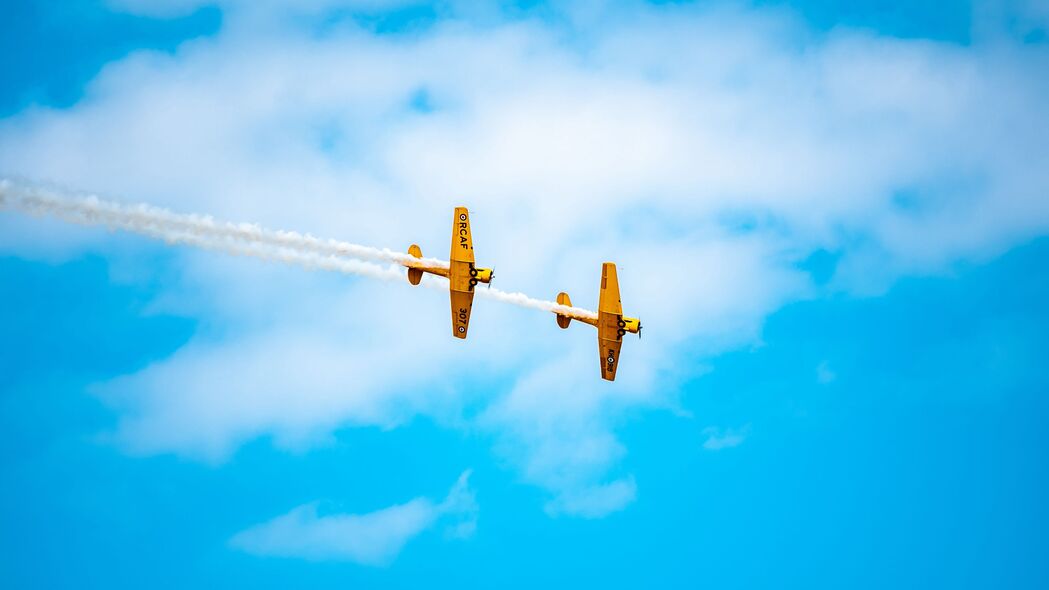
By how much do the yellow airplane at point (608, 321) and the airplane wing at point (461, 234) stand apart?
22.6 feet

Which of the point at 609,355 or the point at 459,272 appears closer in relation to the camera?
the point at 459,272

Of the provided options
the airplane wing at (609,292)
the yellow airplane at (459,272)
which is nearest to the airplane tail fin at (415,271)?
the yellow airplane at (459,272)

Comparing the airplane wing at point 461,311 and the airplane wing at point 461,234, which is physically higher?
the airplane wing at point 461,234

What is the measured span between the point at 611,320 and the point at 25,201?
1161 inches

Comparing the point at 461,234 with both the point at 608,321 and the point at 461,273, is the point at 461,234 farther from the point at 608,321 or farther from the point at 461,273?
the point at 608,321

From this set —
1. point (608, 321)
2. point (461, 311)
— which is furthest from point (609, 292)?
point (461, 311)

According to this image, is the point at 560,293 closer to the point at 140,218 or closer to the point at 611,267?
the point at 611,267

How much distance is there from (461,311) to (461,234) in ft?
13.6

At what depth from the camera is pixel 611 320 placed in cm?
7788

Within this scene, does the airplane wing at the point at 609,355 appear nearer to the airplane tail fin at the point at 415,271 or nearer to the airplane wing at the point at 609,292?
the airplane wing at the point at 609,292

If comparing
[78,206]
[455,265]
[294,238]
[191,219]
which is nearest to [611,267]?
[455,265]

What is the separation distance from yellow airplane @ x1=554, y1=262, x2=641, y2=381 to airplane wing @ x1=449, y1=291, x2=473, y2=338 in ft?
17.4

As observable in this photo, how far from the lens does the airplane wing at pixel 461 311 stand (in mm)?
75062

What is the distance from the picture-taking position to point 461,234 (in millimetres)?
73812
